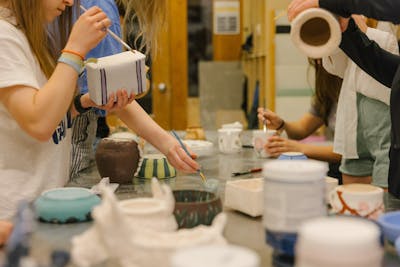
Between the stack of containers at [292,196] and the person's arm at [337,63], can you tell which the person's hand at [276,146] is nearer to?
the person's arm at [337,63]

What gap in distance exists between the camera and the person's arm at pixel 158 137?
167 cm

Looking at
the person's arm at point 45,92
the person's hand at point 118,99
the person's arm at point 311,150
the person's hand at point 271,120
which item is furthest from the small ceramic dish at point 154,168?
the person's hand at point 271,120

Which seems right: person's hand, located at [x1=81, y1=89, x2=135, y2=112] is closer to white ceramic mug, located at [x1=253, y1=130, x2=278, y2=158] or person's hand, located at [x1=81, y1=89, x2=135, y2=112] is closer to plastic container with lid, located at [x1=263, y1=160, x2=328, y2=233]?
white ceramic mug, located at [x1=253, y1=130, x2=278, y2=158]

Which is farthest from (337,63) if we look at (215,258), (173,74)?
(173,74)

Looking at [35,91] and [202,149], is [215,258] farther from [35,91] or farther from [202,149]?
[202,149]

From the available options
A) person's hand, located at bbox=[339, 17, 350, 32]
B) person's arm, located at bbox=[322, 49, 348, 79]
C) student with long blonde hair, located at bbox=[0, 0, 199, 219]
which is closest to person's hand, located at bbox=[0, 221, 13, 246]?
student with long blonde hair, located at bbox=[0, 0, 199, 219]

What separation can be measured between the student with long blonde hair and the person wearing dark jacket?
536 mm

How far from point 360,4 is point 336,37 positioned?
0.23 m

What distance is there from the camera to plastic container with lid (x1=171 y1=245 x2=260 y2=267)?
0.64 meters

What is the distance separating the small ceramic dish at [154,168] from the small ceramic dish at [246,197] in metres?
0.45

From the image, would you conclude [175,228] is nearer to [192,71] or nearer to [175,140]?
[175,140]

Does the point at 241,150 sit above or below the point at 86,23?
below

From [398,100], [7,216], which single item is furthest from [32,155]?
[398,100]

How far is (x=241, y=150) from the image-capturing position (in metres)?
2.22
